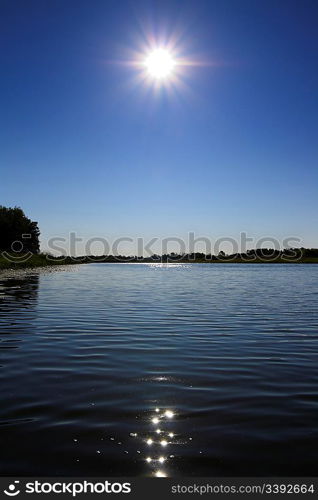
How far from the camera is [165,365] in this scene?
39.5 ft

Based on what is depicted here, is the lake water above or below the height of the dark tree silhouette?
below

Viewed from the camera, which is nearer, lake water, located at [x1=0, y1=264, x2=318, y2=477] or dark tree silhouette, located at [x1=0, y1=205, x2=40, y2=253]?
lake water, located at [x1=0, y1=264, x2=318, y2=477]

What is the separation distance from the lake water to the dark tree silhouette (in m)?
107

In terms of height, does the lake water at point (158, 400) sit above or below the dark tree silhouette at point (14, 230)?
below

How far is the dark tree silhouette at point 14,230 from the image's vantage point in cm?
11881

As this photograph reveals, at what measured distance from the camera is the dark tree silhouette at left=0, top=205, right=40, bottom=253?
118812mm

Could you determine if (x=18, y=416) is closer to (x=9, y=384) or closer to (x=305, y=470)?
(x=9, y=384)

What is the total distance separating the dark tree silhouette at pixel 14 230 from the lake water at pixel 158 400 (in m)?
107

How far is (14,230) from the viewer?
121625mm

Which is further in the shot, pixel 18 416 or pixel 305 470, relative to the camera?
pixel 18 416

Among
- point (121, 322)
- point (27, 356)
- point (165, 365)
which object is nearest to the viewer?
point (165, 365)
